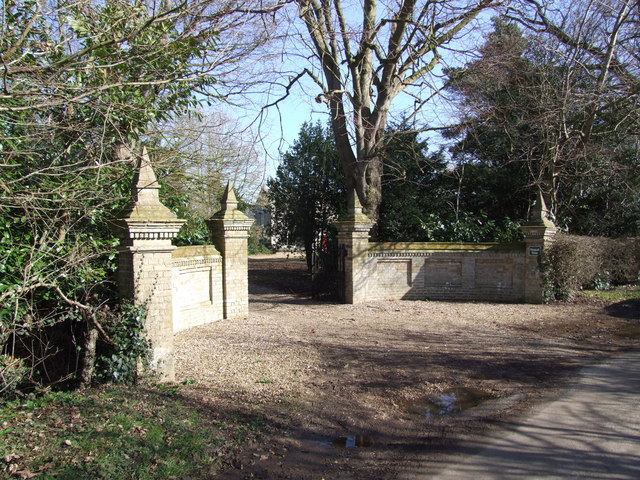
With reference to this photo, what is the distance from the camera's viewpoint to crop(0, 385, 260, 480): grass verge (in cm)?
418

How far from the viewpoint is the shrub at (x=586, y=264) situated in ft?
43.8

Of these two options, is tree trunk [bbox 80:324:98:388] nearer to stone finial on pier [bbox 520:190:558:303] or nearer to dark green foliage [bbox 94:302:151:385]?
dark green foliage [bbox 94:302:151:385]

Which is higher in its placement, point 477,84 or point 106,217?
point 477,84

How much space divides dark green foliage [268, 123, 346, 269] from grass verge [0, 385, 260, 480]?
13.3 metres

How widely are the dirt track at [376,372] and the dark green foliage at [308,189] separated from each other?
267 inches

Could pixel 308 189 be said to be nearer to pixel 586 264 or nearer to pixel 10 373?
pixel 586 264

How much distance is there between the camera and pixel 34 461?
13.8 ft

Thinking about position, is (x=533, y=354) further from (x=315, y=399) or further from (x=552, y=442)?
(x=315, y=399)

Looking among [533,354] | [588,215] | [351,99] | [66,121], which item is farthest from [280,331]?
[588,215]

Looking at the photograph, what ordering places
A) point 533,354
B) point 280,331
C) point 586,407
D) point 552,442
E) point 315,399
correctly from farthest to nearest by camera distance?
point 280,331 < point 533,354 < point 315,399 < point 586,407 < point 552,442

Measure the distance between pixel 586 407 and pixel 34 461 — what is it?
5.85 meters

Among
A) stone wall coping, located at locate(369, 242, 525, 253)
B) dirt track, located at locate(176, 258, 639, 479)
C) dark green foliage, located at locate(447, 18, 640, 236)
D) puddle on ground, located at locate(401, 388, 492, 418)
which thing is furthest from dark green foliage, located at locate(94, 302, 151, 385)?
dark green foliage, located at locate(447, 18, 640, 236)

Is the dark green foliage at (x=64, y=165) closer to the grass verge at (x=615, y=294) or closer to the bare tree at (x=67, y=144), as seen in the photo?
the bare tree at (x=67, y=144)

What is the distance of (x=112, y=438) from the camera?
462 centimetres
